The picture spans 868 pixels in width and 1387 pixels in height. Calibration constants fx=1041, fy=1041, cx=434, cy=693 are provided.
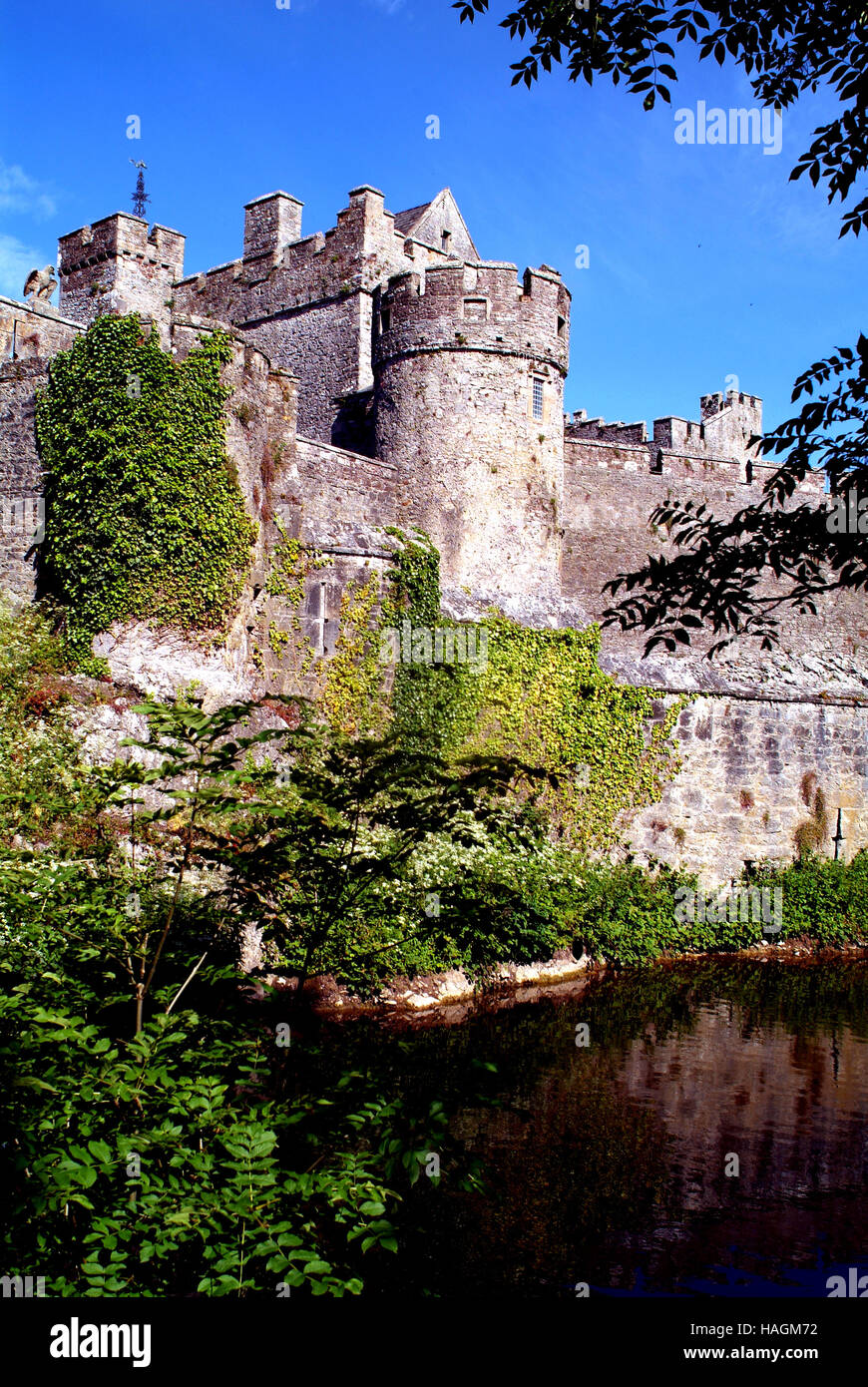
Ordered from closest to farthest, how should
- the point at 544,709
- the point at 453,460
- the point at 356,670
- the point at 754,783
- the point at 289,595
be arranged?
the point at 289,595, the point at 356,670, the point at 544,709, the point at 453,460, the point at 754,783

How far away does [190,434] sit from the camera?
589 inches

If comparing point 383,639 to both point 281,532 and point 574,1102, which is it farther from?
point 574,1102

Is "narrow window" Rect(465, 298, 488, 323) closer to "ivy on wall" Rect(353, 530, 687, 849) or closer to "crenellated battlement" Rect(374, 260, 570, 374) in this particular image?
"crenellated battlement" Rect(374, 260, 570, 374)

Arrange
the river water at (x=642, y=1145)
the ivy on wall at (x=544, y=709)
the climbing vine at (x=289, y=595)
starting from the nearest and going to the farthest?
the river water at (x=642, y=1145) → the climbing vine at (x=289, y=595) → the ivy on wall at (x=544, y=709)

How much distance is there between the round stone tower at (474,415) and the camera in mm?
19531

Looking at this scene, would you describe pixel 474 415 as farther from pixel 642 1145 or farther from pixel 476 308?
pixel 642 1145

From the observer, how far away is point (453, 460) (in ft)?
64.0

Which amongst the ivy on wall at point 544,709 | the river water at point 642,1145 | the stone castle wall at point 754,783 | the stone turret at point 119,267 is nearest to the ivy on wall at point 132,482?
the ivy on wall at point 544,709

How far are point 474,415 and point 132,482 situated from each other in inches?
292

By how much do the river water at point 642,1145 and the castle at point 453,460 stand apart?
5.71 meters

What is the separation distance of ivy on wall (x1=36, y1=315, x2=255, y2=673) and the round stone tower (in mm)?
5247

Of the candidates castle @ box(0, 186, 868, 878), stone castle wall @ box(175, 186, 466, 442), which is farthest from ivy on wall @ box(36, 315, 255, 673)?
stone castle wall @ box(175, 186, 466, 442)

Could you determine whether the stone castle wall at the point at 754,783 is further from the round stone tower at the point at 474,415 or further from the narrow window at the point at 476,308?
the narrow window at the point at 476,308

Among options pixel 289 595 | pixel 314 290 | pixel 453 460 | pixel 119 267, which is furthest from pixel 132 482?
pixel 119 267
